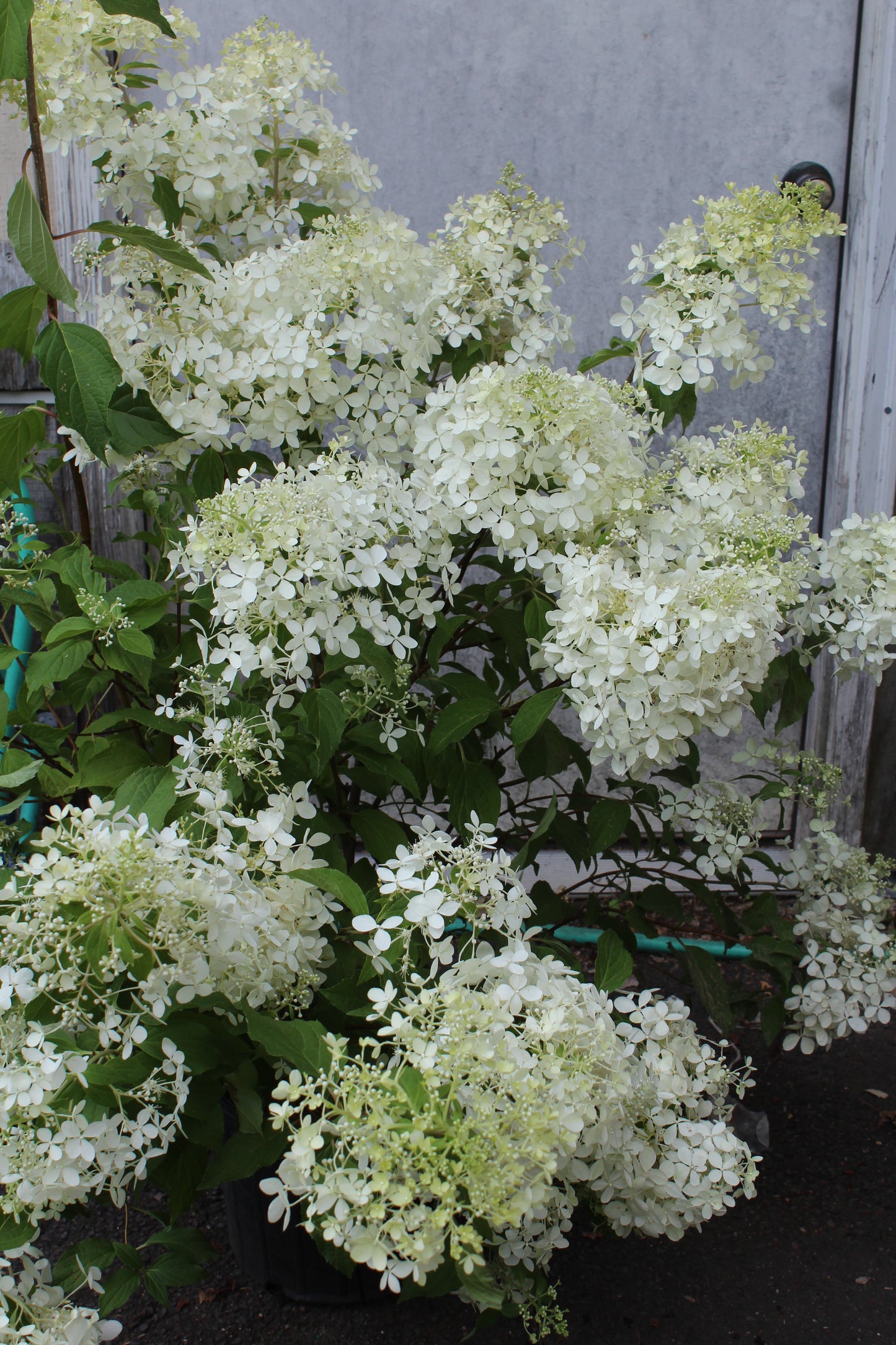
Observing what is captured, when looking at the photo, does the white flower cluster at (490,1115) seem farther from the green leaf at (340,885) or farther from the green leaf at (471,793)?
the green leaf at (471,793)

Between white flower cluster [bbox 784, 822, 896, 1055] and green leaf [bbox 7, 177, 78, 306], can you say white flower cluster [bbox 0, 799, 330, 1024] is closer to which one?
green leaf [bbox 7, 177, 78, 306]

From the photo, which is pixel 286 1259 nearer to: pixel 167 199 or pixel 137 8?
pixel 167 199

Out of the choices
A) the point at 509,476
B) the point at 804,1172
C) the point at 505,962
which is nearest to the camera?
the point at 505,962

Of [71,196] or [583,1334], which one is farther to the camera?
[71,196]

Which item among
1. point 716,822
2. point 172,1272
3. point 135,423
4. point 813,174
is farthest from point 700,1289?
point 813,174

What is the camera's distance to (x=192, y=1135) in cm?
117

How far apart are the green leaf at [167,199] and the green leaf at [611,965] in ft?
4.39

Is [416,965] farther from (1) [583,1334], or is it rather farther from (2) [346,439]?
(1) [583,1334]

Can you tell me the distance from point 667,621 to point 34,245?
955mm

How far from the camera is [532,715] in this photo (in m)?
1.37

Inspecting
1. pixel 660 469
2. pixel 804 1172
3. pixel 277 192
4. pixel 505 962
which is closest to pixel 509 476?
pixel 660 469

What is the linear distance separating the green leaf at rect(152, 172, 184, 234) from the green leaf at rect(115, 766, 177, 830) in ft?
3.02

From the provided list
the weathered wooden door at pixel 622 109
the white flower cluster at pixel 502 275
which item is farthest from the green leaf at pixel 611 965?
the weathered wooden door at pixel 622 109

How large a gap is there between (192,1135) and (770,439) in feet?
4.35
